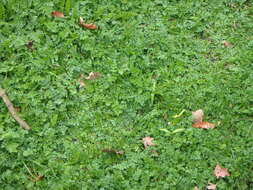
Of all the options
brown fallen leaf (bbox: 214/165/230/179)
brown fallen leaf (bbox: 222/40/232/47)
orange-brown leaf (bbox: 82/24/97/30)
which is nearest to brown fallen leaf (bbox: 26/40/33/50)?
orange-brown leaf (bbox: 82/24/97/30)

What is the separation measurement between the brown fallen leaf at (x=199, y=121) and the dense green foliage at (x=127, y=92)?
0.07 metres

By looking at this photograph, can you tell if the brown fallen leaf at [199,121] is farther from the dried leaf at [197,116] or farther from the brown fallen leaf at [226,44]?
the brown fallen leaf at [226,44]

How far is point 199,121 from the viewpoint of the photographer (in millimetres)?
4250

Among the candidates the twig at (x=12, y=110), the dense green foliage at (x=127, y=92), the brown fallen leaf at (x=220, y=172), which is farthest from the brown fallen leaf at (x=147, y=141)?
the twig at (x=12, y=110)

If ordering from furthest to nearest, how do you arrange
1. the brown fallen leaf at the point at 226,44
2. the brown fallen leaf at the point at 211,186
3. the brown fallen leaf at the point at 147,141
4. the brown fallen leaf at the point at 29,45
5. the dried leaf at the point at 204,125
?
1. the brown fallen leaf at the point at 226,44
2. the brown fallen leaf at the point at 29,45
3. the dried leaf at the point at 204,125
4. the brown fallen leaf at the point at 147,141
5. the brown fallen leaf at the point at 211,186

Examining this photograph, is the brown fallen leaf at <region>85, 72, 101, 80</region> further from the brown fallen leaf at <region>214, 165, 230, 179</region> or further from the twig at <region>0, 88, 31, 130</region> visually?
the brown fallen leaf at <region>214, 165, 230, 179</region>

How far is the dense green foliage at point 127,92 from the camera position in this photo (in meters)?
3.88

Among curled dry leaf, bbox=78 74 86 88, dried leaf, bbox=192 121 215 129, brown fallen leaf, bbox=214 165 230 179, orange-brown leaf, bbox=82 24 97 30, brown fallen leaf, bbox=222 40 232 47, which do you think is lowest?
brown fallen leaf, bbox=214 165 230 179

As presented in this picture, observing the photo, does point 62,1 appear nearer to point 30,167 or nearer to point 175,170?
point 30,167

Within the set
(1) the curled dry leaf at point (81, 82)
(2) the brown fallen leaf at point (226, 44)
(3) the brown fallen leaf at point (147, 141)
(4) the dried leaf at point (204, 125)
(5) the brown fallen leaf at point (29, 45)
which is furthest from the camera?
(2) the brown fallen leaf at point (226, 44)

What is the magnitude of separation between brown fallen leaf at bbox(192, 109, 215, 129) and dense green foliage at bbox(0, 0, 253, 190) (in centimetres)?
7

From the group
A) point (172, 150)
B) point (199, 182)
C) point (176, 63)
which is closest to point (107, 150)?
point (172, 150)

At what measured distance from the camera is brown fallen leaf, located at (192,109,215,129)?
13.8 feet

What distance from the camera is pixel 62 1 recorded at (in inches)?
199
